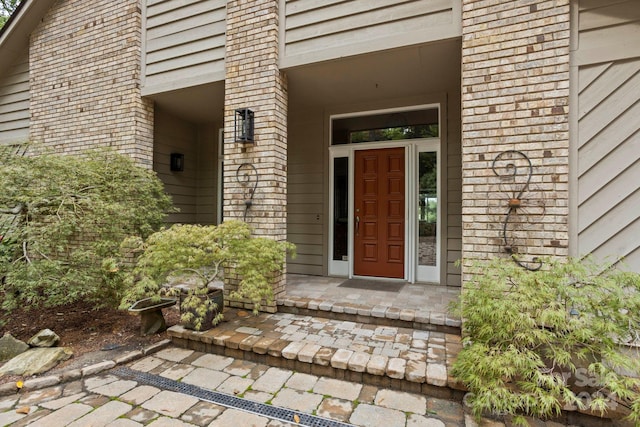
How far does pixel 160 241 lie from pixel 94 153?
2.12m

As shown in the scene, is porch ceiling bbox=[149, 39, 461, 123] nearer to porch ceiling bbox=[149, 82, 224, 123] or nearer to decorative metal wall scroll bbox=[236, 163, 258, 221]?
porch ceiling bbox=[149, 82, 224, 123]

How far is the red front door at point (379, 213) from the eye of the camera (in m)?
4.61

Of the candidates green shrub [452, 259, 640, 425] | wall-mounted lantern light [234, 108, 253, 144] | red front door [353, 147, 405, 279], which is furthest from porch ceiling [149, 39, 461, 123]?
green shrub [452, 259, 640, 425]

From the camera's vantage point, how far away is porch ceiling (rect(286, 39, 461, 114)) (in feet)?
10.9

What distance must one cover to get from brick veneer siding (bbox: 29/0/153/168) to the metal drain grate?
10.0 feet

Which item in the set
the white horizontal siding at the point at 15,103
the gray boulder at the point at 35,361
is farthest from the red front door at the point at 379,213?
the white horizontal siding at the point at 15,103

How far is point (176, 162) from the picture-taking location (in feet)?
17.9

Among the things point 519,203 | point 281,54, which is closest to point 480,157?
point 519,203

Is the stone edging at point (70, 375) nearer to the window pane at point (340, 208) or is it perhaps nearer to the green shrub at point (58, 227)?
the green shrub at point (58, 227)

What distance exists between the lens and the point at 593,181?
8.36 feet

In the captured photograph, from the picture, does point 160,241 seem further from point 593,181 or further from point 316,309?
point 593,181

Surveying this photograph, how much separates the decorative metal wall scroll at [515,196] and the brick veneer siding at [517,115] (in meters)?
0.02

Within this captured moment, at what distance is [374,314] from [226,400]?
5.14 ft

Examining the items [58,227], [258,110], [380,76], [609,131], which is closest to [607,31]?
[609,131]
